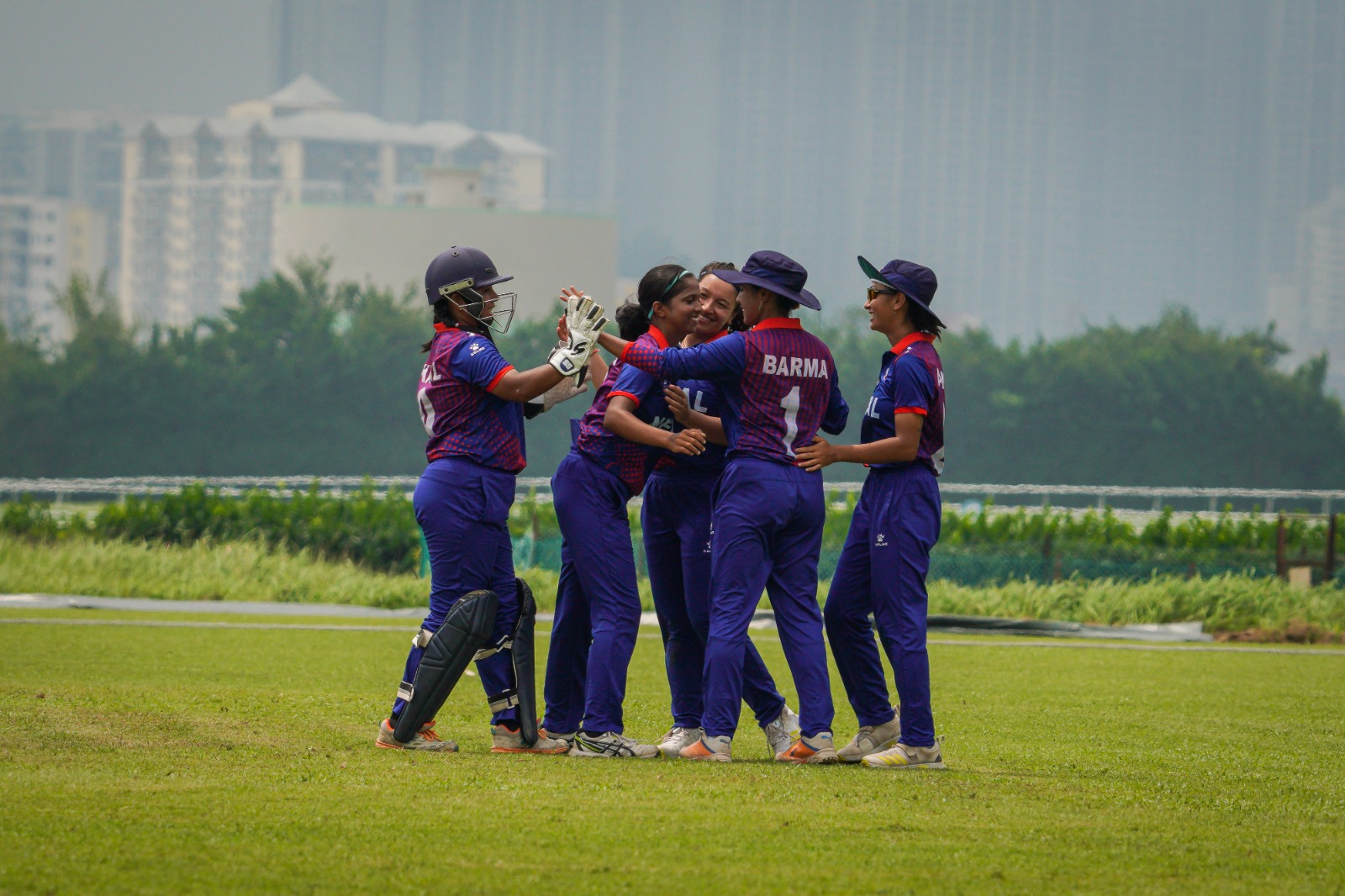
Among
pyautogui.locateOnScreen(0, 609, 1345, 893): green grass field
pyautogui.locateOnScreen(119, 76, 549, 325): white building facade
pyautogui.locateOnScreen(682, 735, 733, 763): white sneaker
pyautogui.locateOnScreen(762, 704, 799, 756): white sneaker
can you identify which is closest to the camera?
pyautogui.locateOnScreen(0, 609, 1345, 893): green grass field

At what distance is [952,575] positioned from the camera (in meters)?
19.0

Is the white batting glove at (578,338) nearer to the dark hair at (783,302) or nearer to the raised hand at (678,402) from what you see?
the raised hand at (678,402)

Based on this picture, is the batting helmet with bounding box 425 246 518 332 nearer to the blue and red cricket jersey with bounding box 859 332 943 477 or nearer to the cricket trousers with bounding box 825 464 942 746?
the blue and red cricket jersey with bounding box 859 332 943 477

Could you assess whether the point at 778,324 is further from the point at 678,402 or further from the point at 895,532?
the point at 895,532

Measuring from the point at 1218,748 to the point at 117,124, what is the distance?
208 meters

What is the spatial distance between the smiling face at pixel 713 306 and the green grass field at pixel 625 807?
71.7 inches

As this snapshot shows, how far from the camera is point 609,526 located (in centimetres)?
685

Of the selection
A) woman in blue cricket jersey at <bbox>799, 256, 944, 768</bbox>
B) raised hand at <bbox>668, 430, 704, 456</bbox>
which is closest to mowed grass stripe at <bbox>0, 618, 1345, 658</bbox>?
woman in blue cricket jersey at <bbox>799, 256, 944, 768</bbox>

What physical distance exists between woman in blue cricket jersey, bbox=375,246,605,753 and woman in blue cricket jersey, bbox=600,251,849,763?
1.68 ft

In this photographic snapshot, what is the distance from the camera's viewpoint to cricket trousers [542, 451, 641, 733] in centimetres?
673

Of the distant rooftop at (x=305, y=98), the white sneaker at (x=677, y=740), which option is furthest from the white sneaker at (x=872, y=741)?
the distant rooftop at (x=305, y=98)

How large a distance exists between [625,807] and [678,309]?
7.66 ft

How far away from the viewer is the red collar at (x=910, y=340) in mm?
6809

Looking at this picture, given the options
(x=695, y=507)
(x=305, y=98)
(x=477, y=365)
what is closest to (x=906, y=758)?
(x=695, y=507)
